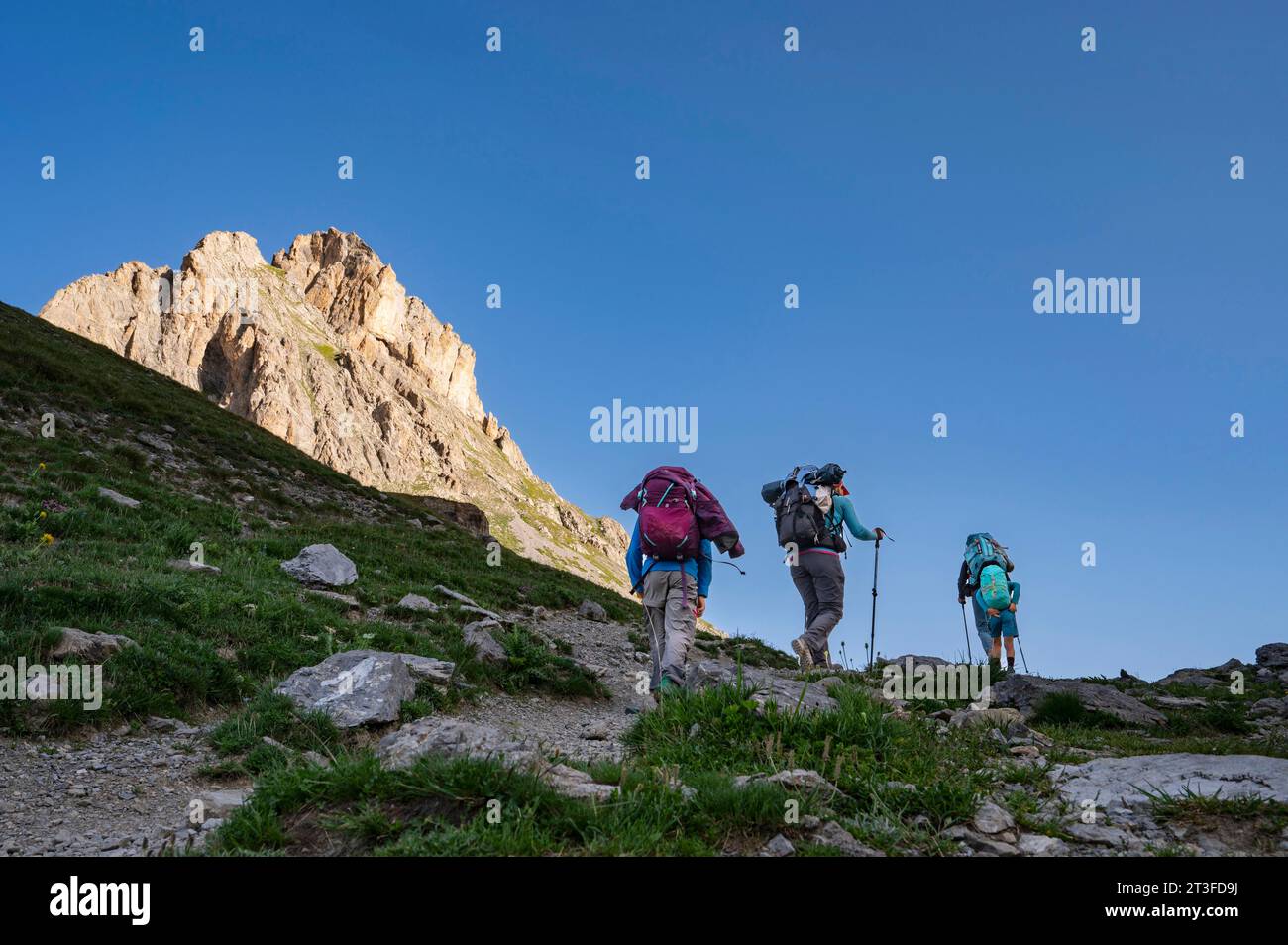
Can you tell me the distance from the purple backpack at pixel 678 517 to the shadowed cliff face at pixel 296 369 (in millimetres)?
138824

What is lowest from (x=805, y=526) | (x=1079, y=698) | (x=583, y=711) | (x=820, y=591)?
(x=583, y=711)

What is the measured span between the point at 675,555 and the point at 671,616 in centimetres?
72

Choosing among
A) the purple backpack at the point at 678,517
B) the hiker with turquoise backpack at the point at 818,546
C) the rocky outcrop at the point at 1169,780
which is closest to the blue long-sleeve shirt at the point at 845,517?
the hiker with turquoise backpack at the point at 818,546

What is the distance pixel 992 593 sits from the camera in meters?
12.7

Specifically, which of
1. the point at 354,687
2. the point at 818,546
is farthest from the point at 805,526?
the point at 354,687

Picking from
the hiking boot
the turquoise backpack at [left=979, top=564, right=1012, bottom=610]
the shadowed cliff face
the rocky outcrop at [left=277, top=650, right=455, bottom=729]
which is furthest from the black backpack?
the shadowed cliff face

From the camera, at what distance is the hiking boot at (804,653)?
1277cm

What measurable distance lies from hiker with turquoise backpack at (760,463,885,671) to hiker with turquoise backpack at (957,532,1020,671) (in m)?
2.07

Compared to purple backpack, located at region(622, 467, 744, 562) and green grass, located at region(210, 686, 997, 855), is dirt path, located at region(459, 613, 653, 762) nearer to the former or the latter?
green grass, located at region(210, 686, 997, 855)

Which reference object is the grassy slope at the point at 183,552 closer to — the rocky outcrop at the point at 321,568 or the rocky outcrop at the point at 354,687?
the rocky outcrop at the point at 321,568

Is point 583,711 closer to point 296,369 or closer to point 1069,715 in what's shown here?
point 1069,715


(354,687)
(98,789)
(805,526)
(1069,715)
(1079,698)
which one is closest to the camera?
(98,789)
